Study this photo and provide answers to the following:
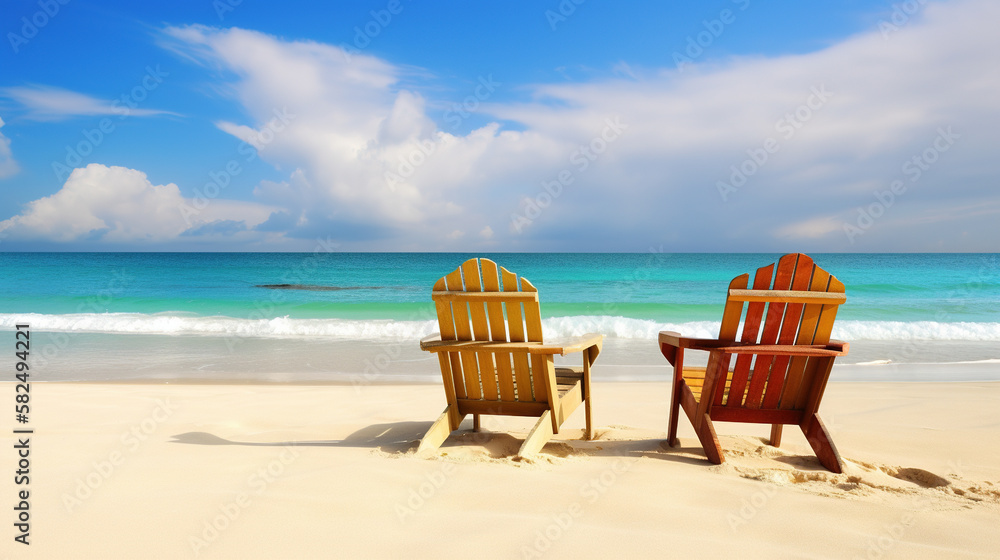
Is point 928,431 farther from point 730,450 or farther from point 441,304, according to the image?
point 441,304

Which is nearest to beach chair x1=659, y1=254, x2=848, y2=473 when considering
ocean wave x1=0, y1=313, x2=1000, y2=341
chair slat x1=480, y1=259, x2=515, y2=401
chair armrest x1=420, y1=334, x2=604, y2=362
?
chair armrest x1=420, y1=334, x2=604, y2=362

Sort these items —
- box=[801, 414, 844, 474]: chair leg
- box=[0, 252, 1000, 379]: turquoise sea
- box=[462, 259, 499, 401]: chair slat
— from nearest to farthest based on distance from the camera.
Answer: box=[801, 414, 844, 474]: chair leg < box=[462, 259, 499, 401]: chair slat < box=[0, 252, 1000, 379]: turquoise sea

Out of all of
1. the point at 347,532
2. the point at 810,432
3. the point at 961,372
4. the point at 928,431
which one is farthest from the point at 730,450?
the point at 961,372

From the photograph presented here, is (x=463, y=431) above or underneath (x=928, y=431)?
above

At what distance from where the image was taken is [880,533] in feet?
7.73

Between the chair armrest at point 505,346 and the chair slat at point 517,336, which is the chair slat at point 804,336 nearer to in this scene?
the chair armrest at point 505,346

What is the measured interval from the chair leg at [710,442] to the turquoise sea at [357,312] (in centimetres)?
481

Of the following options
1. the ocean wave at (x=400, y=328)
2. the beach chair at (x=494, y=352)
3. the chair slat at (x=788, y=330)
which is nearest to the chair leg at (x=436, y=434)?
the beach chair at (x=494, y=352)

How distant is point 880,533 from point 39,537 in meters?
3.46

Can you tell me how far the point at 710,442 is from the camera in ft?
11.3

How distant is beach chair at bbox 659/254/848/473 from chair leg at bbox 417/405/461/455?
163 cm

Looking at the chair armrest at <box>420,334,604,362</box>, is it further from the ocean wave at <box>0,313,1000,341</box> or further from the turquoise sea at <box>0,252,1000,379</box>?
the ocean wave at <box>0,313,1000,341</box>

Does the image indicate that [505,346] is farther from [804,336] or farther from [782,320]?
[804,336]

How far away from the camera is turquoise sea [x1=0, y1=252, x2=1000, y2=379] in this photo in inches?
372
